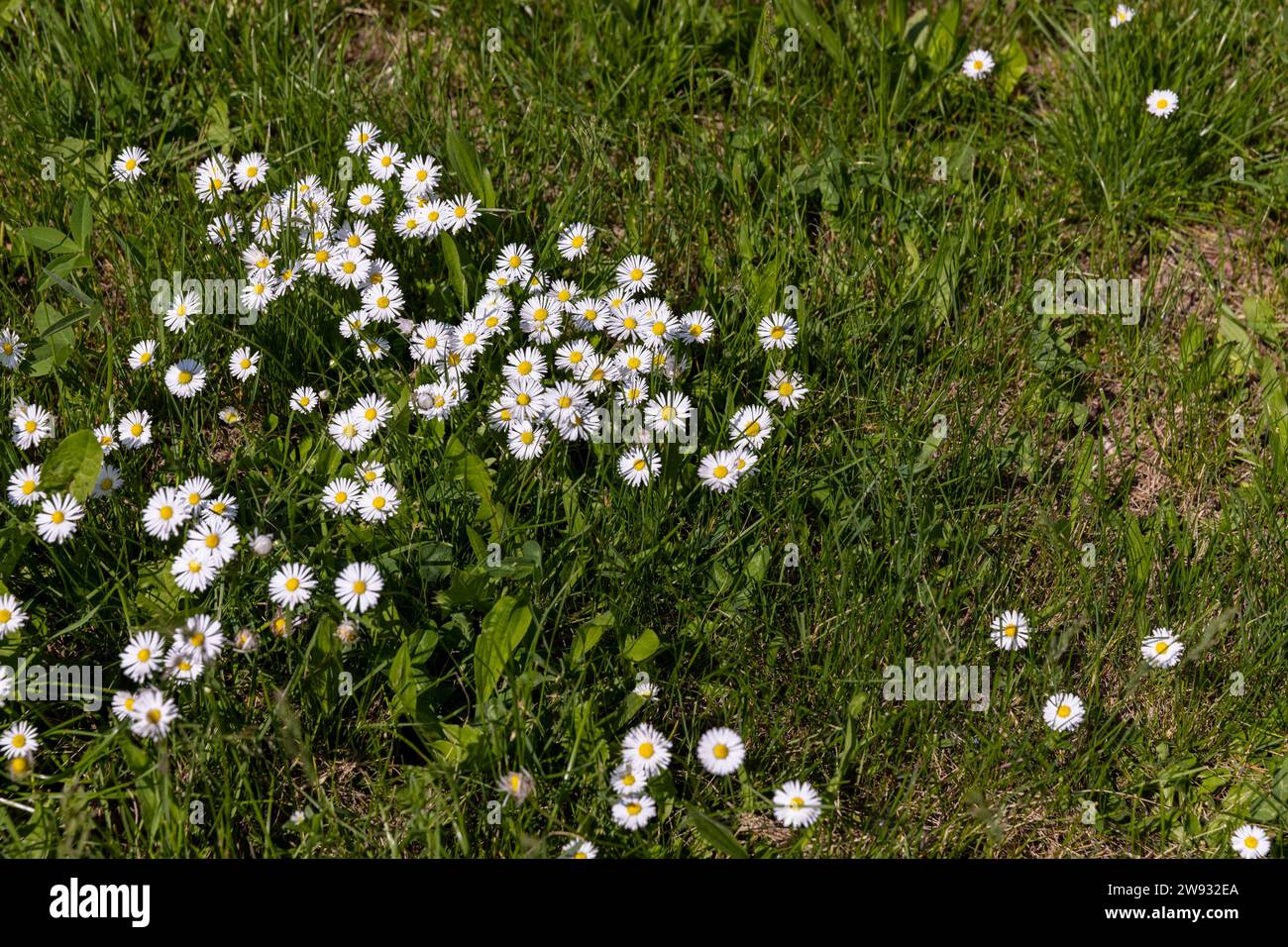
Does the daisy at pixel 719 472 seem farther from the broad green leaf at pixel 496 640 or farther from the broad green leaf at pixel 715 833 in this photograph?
the broad green leaf at pixel 715 833

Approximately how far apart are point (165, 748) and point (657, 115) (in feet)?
8.44

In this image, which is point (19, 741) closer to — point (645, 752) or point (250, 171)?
point (645, 752)

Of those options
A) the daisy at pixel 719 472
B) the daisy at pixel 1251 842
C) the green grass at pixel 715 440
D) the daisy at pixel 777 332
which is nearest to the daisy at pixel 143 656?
the green grass at pixel 715 440

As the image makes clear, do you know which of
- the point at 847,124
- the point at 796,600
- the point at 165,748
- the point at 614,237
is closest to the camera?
the point at 165,748

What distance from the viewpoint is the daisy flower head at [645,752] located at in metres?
2.76

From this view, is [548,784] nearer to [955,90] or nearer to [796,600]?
[796,600]

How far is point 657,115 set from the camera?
13.4 ft

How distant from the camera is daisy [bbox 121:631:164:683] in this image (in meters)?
2.77

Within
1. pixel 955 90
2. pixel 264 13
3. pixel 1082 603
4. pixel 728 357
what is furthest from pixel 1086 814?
pixel 264 13

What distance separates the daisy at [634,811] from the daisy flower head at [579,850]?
0.09 meters

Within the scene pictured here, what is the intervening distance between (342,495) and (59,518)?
678 millimetres

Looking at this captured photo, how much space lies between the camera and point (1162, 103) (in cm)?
393

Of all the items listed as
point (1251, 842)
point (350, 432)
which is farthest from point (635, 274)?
point (1251, 842)

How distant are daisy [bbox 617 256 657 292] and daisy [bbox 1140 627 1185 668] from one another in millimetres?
1697
